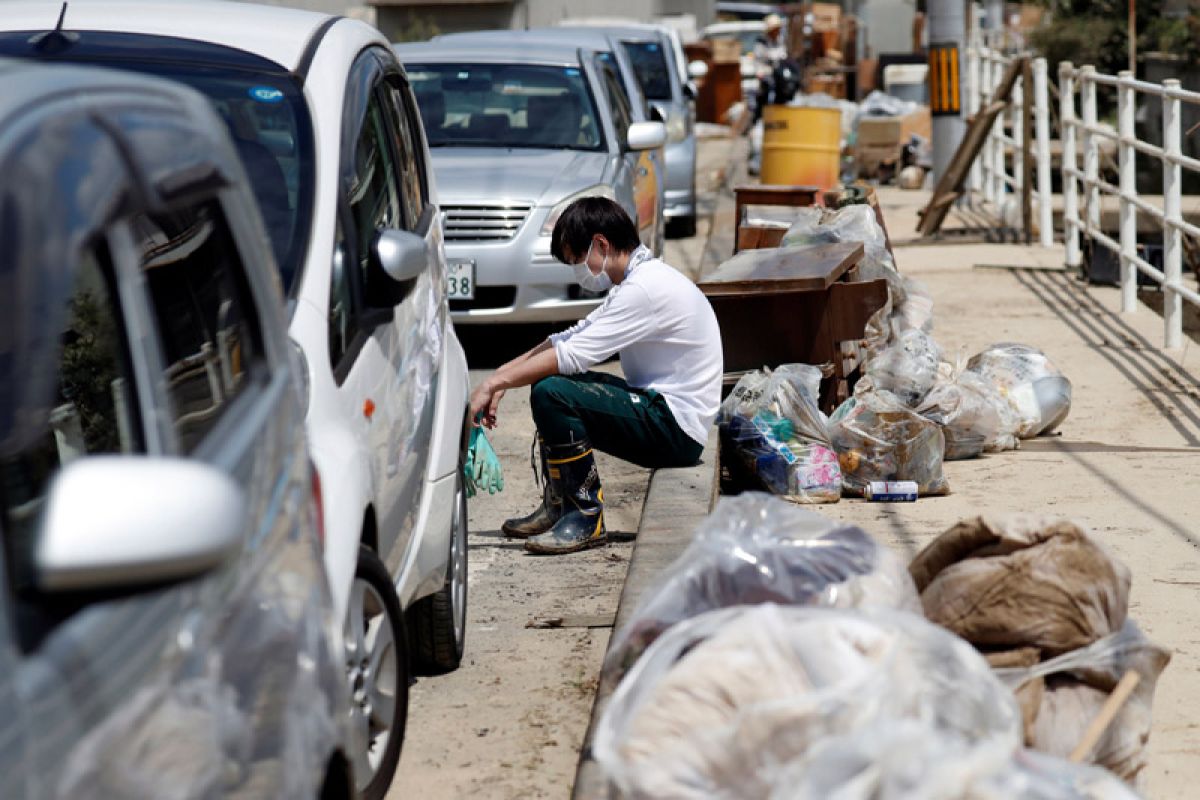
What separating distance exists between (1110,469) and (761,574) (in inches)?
174

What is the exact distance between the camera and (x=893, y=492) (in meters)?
7.28

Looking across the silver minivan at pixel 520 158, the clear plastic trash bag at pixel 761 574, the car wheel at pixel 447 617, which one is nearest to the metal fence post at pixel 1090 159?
the silver minivan at pixel 520 158

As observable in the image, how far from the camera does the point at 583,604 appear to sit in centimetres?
596

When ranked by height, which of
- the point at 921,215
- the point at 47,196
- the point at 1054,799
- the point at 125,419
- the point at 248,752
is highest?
the point at 47,196

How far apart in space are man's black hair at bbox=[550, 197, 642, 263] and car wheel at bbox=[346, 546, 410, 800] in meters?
2.62

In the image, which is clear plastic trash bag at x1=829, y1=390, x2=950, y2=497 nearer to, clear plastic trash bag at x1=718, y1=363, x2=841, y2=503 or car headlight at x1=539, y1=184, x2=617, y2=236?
clear plastic trash bag at x1=718, y1=363, x2=841, y2=503

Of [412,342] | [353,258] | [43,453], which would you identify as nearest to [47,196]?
[43,453]

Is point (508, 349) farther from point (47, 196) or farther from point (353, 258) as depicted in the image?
point (47, 196)

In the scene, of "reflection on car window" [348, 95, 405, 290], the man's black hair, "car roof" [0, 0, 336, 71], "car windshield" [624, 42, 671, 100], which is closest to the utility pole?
"car windshield" [624, 42, 671, 100]

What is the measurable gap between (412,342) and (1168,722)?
2234 millimetres

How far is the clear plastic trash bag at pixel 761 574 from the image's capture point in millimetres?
3652

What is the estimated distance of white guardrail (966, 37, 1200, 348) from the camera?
414 inches

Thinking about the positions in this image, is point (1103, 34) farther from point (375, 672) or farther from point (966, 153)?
point (375, 672)

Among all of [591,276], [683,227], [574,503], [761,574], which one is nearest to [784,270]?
[591,276]
